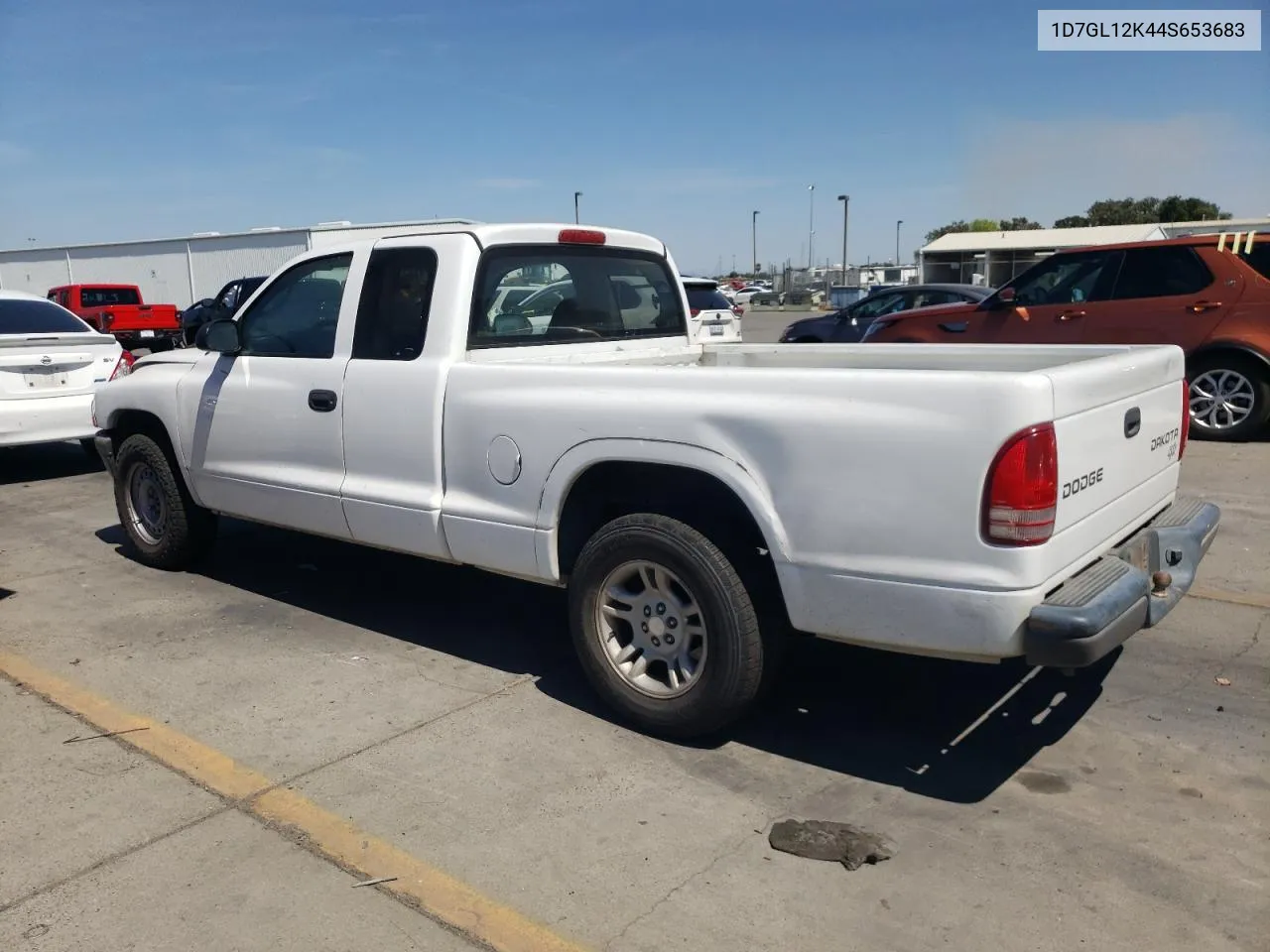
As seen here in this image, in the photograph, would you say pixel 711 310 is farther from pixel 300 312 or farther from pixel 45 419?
pixel 300 312

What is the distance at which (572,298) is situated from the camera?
17.0 feet

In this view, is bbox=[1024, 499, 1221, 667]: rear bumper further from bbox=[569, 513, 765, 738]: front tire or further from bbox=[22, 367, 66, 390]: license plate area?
bbox=[22, 367, 66, 390]: license plate area

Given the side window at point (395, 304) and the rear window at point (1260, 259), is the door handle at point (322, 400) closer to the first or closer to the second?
Answer: the side window at point (395, 304)

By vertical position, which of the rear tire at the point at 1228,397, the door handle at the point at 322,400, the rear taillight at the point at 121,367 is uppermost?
the door handle at the point at 322,400

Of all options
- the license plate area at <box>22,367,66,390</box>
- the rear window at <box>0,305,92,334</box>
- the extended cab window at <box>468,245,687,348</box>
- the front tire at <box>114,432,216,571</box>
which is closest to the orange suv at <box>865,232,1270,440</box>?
the extended cab window at <box>468,245,687,348</box>

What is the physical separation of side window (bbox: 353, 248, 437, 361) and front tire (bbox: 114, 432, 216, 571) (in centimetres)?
200

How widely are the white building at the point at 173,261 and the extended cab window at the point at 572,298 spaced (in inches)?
1040

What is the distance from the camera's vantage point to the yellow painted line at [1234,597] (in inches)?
213

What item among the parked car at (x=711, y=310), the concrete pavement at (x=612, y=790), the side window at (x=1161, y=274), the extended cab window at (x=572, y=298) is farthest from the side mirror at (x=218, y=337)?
the parked car at (x=711, y=310)

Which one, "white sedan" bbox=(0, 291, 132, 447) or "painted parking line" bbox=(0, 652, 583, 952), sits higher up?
"white sedan" bbox=(0, 291, 132, 447)

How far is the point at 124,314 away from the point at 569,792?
22.8m

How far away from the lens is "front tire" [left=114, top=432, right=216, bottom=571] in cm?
622

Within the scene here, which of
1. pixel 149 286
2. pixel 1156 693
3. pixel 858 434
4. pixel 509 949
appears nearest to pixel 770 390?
pixel 858 434

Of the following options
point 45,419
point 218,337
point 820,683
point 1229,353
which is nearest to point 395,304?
point 218,337
